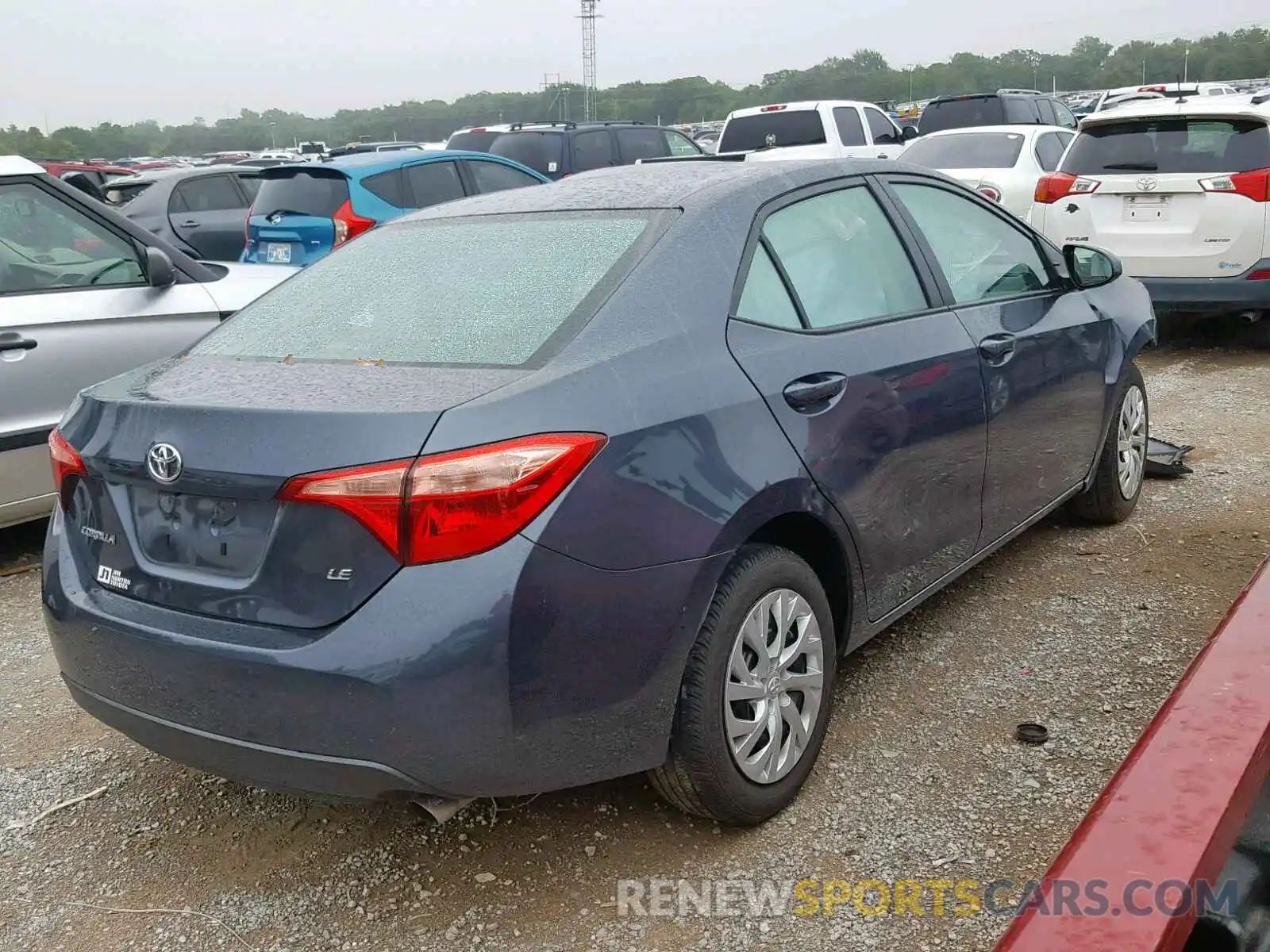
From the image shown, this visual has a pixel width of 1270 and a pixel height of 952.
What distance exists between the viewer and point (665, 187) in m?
3.25

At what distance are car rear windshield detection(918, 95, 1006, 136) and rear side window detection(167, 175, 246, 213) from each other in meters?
9.57

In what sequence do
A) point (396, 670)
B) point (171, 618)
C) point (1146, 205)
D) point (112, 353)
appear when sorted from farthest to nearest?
point (1146, 205) → point (112, 353) → point (171, 618) → point (396, 670)

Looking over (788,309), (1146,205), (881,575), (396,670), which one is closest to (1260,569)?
(881,575)

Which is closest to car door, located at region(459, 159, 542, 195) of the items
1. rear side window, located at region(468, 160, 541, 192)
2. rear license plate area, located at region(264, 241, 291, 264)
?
rear side window, located at region(468, 160, 541, 192)

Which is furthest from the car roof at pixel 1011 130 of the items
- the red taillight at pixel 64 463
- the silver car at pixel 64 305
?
the red taillight at pixel 64 463

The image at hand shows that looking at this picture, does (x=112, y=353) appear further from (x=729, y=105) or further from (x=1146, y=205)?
(x=729, y=105)

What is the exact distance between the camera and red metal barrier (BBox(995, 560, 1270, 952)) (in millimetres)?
1595

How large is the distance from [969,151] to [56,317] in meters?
9.53

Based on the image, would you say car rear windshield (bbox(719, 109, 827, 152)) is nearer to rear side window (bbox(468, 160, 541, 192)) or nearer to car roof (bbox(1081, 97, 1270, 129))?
rear side window (bbox(468, 160, 541, 192))

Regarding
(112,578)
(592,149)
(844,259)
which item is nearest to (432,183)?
(592,149)

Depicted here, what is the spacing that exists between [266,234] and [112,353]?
16.2 feet

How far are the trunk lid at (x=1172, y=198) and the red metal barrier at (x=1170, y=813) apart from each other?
6132 millimetres

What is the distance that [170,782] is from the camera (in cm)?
325

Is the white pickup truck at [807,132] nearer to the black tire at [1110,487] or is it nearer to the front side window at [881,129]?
the front side window at [881,129]
